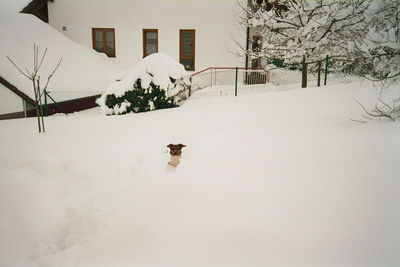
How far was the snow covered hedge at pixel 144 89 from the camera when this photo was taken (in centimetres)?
796

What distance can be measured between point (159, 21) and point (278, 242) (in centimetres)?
1349

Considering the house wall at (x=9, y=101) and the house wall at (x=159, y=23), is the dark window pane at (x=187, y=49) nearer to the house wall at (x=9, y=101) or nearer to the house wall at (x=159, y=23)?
the house wall at (x=159, y=23)

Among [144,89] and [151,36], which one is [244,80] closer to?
[151,36]

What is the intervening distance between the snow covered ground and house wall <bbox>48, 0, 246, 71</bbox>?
9.32 meters

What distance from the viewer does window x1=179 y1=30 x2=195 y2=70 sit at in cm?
1391

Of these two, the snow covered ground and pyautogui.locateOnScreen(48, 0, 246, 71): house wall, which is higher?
pyautogui.locateOnScreen(48, 0, 246, 71): house wall

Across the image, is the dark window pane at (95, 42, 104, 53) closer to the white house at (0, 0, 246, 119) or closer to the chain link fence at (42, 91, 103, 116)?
the white house at (0, 0, 246, 119)

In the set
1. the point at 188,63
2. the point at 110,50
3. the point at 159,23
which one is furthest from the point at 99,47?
the point at 188,63

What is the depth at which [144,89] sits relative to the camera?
7992 millimetres

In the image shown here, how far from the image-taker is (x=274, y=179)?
3.31m

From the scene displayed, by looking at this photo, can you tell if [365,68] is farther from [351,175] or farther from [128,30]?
[128,30]

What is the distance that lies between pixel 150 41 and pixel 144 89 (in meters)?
7.16

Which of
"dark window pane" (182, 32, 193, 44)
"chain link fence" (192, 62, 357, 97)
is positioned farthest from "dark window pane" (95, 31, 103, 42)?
"chain link fence" (192, 62, 357, 97)

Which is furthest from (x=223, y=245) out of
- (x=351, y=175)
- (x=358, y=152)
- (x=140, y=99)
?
(x=140, y=99)
